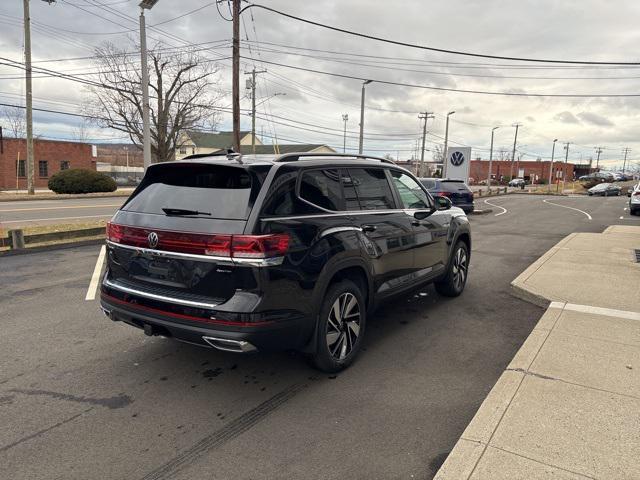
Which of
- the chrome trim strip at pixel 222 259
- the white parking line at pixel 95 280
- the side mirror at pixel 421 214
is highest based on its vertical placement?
the side mirror at pixel 421 214

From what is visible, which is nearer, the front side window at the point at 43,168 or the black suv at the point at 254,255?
the black suv at the point at 254,255

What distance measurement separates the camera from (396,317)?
5.63 metres

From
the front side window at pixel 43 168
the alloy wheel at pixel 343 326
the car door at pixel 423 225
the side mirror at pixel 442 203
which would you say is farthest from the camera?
the front side window at pixel 43 168

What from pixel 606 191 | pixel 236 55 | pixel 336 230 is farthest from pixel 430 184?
pixel 606 191

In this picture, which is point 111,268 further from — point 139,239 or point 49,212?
point 49,212

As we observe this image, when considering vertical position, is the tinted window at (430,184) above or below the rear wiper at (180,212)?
above

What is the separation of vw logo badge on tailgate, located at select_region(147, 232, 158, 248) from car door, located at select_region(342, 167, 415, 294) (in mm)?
1649

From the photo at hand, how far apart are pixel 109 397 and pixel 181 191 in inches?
66.1

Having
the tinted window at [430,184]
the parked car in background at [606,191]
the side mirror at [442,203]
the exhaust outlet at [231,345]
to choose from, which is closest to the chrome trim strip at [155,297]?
the exhaust outlet at [231,345]

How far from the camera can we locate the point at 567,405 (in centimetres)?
329

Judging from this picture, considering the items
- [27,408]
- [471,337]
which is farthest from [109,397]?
[471,337]

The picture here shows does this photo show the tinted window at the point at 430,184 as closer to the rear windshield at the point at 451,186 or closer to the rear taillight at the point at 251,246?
the rear windshield at the point at 451,186

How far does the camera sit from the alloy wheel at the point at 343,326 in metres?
3.91

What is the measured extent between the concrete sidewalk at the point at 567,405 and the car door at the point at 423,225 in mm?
1357
